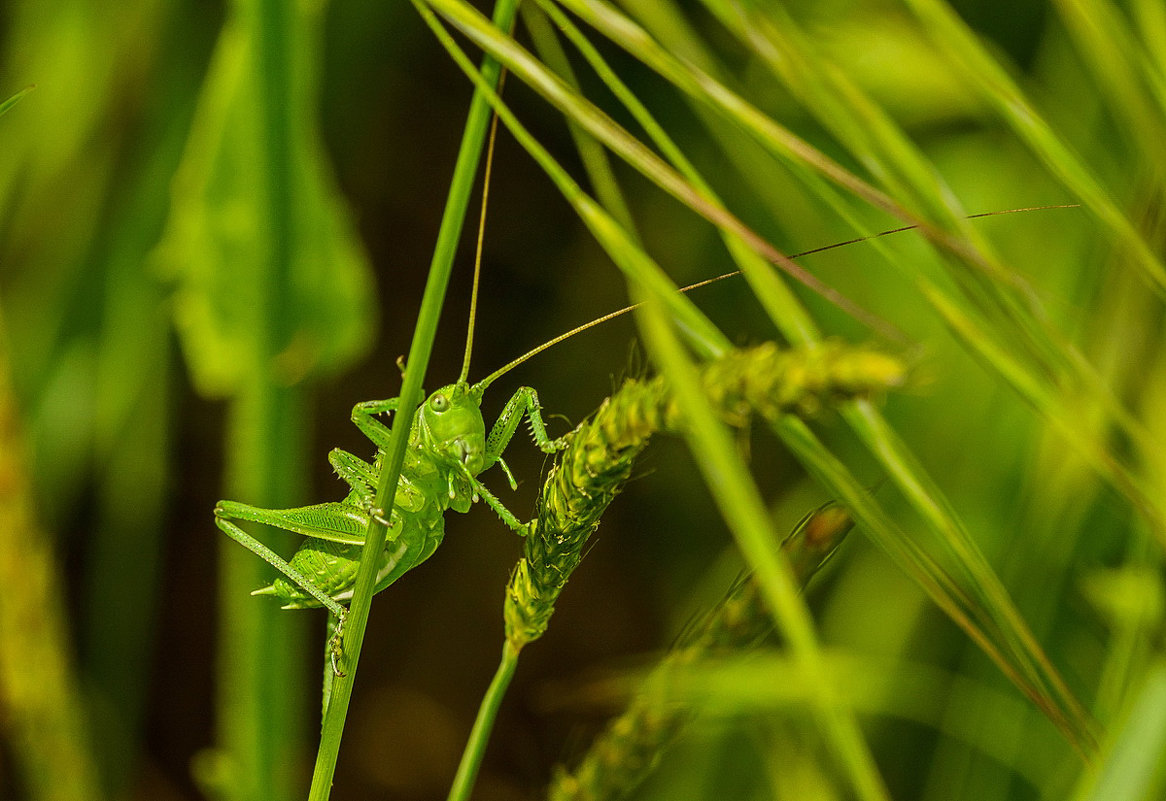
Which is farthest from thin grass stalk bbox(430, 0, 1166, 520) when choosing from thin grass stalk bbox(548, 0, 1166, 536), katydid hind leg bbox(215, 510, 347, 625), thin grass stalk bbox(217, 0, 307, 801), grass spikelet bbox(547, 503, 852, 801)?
katydid hind leg bbox(215, 510, 347, 625)

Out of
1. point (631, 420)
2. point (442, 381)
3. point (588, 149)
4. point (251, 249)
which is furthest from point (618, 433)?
point (442, 381)

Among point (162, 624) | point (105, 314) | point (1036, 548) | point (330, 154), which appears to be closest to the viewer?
point (1036, 548)

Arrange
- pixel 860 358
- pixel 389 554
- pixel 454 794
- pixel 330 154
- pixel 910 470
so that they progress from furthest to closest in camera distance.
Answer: pixel 330 154, pixel 389 554, pixel 454 794, pixel 910 470, pixel 860 358

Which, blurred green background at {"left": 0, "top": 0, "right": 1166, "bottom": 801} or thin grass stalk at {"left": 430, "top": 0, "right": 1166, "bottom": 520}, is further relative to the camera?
blurred green background at {"left": 0, "top": 0, "right": 1166, "bottom": 801}

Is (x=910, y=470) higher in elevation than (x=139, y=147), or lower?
lower

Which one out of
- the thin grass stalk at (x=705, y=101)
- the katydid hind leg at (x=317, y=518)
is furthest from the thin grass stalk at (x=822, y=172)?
the katydid hind leg at (x=317, y=518)

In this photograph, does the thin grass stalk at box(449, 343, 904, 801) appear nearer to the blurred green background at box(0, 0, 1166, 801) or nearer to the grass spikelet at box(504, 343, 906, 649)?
the grass spikelet at box(504, 343, 906, 649)

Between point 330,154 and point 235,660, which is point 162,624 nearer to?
point 235,660

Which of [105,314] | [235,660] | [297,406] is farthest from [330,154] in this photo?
[235,660]
